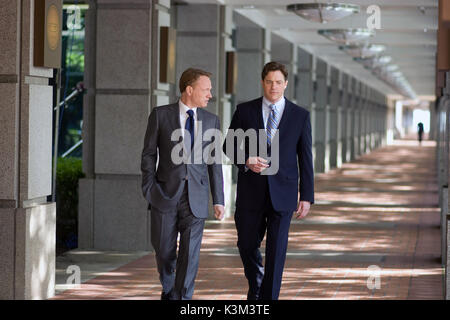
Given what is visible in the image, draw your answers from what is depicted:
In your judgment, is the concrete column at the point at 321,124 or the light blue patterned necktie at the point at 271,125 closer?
the light blue patterned necktie at the point at 271,125

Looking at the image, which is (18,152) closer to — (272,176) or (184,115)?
(184,115)

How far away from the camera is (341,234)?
13.3m

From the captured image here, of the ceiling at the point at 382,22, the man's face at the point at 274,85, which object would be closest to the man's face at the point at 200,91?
the man's face at the point at 274,85

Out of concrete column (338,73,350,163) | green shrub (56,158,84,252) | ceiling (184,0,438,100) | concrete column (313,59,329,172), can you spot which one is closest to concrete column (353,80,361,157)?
concrete column (338,73,350,163)

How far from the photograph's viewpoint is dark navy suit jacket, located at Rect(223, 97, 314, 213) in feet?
20.9

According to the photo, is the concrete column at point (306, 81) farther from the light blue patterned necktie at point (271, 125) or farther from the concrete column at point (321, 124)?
the light blue patterned necktie at point (271, 125)

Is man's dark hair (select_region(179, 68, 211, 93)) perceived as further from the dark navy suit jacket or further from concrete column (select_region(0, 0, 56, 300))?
concrete column (select_region(0, 0, 56, 300))

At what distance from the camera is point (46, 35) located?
742 cm

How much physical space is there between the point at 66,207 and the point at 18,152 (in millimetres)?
4860

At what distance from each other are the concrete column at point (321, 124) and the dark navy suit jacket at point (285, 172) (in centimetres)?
2221

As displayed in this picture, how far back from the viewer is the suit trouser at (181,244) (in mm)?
6285

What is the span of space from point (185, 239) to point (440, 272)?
4.32 meters

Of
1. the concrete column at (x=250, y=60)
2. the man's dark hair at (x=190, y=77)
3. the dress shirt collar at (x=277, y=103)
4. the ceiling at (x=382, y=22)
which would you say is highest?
the ceiling at (x=382, y=22)

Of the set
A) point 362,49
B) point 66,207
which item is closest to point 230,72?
point 66,207
